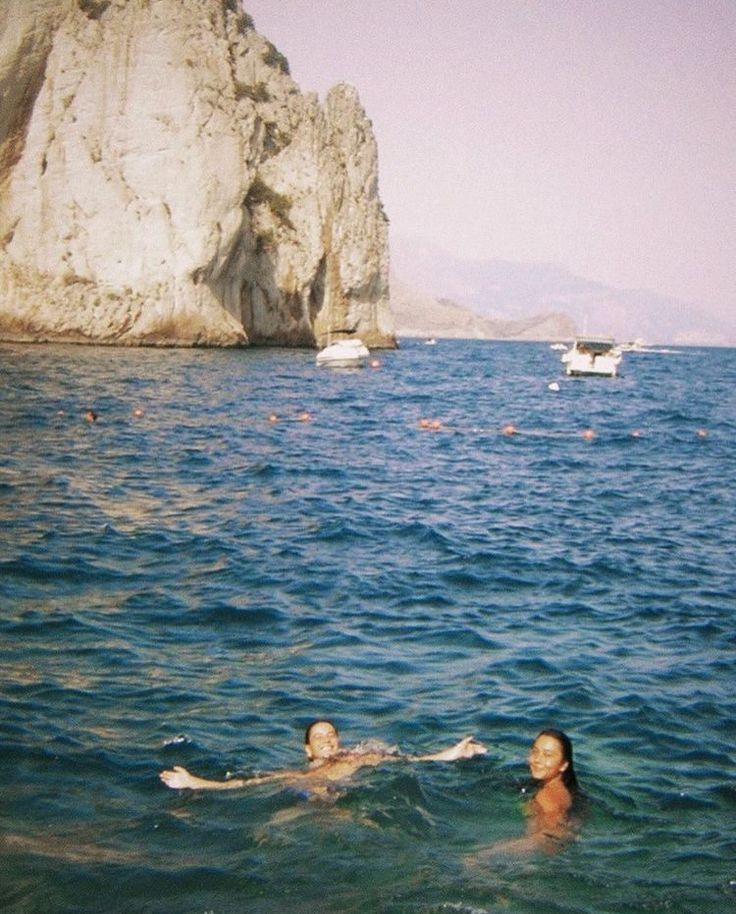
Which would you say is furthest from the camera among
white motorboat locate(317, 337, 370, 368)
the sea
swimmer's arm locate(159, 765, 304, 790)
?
white motorboat locate(317, 337, 370, 368)

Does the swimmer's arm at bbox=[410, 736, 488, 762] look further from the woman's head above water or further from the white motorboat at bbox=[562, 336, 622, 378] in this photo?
the white motorboat at bbox=[562, 336, 622, 378]

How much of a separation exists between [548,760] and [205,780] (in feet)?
9.47

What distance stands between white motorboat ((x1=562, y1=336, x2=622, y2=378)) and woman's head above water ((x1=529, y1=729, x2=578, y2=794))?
54.9m

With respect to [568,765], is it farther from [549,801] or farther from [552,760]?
[549,801]

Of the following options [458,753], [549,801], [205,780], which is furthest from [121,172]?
[549,801]

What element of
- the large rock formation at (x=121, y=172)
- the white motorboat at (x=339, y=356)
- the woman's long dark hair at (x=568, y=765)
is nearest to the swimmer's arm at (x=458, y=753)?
the woman's long dark hair at (x=568, y=765)

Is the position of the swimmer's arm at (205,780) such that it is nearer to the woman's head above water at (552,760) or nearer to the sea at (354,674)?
the sea at (354,674)

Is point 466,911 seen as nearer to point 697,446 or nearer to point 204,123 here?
point 697,446

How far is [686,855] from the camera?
6.67 metres

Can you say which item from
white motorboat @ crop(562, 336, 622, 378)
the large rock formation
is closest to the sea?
the large rock formation

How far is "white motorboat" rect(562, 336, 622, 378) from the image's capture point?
6072 centimetres

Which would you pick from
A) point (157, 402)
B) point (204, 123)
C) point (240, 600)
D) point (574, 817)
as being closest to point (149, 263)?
point (204, 123)

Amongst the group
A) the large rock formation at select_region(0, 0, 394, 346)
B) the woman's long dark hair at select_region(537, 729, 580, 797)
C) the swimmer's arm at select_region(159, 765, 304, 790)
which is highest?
the large rock formation at select_region(0, 0, 394, 346)

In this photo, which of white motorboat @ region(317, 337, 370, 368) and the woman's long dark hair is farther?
white motorboat @ region(317, 337, 370, 368)
